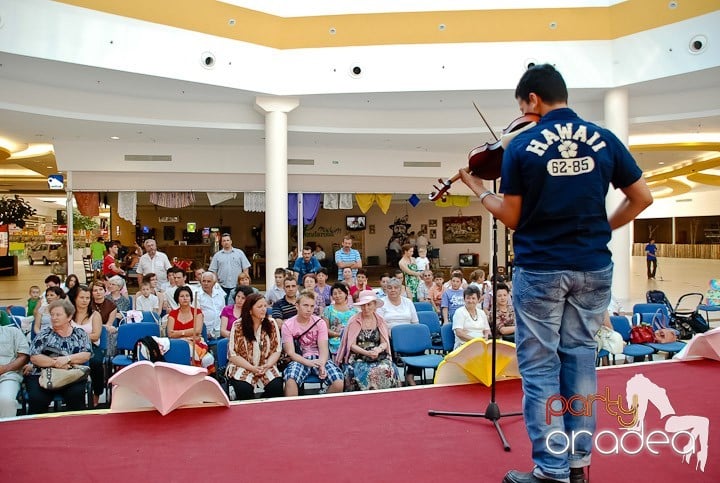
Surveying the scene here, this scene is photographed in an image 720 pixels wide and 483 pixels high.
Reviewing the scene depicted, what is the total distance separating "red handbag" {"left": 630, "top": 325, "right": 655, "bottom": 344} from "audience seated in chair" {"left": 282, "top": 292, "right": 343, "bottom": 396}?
3754 millimetres

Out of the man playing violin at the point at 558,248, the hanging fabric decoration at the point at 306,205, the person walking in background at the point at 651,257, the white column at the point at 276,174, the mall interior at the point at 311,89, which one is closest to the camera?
the man playing violin at the point at 558,248

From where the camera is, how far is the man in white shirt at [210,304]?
661cm

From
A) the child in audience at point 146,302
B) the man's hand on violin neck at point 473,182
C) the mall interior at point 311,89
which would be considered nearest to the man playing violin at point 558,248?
the man's hand on violin neck at point 473,182

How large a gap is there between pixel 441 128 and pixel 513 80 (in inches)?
92.7

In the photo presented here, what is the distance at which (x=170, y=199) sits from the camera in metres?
13.3

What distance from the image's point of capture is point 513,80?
33.5 ft

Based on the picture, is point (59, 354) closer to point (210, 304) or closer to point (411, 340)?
point (210, 304)

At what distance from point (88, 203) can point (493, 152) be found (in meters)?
12.8

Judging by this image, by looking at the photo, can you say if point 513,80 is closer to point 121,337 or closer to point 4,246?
point 121,337

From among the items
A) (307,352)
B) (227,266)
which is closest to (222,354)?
(307,352)

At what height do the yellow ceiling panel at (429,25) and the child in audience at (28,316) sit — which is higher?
the yellow ceiling panel at (429,25)

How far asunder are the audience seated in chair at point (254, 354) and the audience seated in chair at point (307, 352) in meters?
0.14

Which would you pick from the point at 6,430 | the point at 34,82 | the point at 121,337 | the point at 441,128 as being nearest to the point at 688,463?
the point at 6,430

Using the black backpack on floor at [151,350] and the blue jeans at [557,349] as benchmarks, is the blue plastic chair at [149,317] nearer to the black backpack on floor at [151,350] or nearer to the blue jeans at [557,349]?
the black backpack on floor at [151,350]
